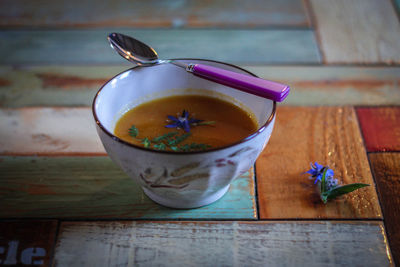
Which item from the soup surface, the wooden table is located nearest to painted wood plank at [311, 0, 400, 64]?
the wooden table

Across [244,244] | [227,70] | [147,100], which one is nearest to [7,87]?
[147,100]

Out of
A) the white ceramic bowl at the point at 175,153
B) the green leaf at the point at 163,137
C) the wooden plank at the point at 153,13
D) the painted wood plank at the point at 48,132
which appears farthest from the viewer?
the wooden plank at the point at 153,13

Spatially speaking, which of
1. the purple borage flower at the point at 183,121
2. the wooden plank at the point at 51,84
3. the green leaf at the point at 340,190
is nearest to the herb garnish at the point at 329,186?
the green leaf at the point at 340,190

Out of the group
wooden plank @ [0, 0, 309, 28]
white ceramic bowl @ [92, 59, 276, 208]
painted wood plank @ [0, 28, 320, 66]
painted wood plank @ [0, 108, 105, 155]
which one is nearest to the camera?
white ceramic bowl @ [92, 59, 276, 208]

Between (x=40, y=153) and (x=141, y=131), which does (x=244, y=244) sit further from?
(x=40, y=153)

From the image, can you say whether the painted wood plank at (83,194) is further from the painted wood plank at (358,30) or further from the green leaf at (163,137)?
the painted wood plank at (358,30)

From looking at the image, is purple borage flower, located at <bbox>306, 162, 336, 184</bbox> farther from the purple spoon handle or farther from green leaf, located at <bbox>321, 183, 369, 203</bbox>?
the purple spoon handle
